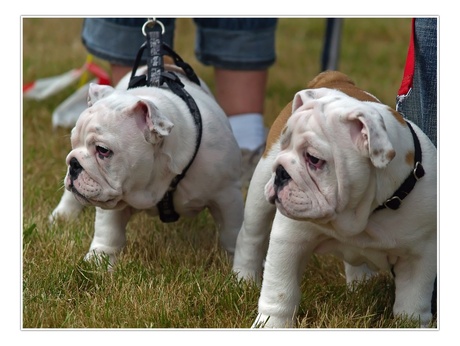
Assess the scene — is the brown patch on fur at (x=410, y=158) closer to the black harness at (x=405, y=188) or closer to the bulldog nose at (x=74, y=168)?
the black harness at (x=405, y=188)

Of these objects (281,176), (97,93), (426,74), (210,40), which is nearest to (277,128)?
(281,176)

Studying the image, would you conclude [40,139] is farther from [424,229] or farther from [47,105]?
[424,229]

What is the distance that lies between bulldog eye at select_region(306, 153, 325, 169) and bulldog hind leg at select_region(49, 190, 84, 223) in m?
1.71

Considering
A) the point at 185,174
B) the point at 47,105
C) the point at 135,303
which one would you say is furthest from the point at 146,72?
the point at 47,105

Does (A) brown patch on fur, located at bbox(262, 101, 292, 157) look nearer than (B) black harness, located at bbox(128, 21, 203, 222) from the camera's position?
Yes

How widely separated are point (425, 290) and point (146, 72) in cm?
155

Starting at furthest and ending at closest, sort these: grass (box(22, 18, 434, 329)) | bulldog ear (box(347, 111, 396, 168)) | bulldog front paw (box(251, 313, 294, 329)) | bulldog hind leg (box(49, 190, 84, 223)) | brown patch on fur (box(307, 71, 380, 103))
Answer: bulldog hind leg (box(49, 190, 84, 223)), brown patch on fur (box(307, 71, 380, 103)), grass (box(22, 18, 434, 329)), bulldog front paw (box(251, 313, 294, 329)), bulldog ear (box(347, 111, 396, 168))

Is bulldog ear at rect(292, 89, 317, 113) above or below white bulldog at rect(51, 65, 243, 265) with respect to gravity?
above

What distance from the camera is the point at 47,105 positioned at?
588 cm

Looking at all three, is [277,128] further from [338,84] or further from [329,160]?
[329,160]

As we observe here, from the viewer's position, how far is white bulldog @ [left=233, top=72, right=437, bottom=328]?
8.74 feet

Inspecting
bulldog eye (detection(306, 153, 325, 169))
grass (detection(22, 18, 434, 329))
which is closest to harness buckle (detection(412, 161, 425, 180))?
bulldog eye (detection(306, 153, 325, 169))

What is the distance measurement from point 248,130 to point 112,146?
159cm

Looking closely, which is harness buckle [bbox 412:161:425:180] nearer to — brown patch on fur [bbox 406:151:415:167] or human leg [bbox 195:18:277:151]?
brown patch on fur [bbox 406:151:415:167]
